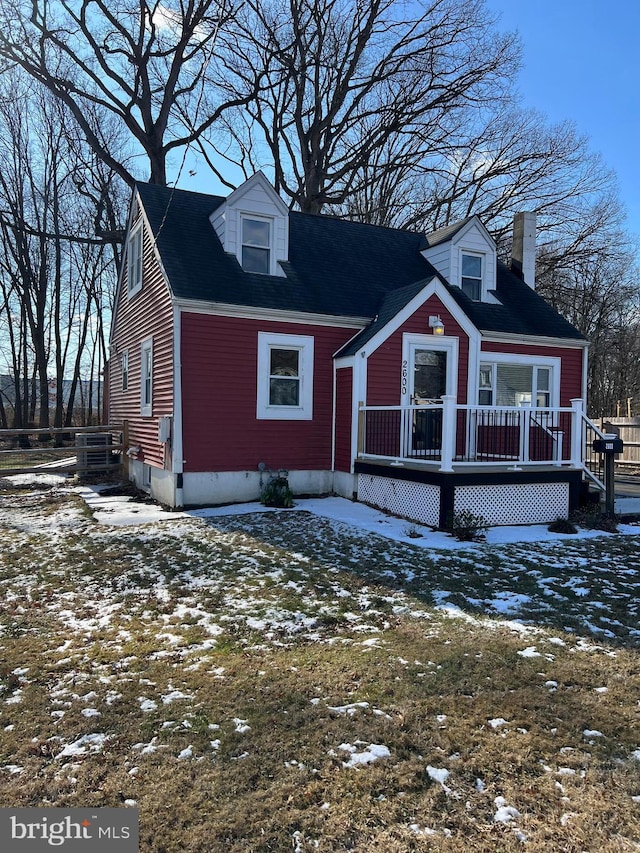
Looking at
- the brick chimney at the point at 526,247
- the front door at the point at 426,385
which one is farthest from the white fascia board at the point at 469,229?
the front door at the point at 426,385

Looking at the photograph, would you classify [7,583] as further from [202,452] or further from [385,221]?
[385,221]

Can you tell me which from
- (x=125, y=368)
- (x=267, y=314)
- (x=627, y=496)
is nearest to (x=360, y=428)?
(x=267, y=314)

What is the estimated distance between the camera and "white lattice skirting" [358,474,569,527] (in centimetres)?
845

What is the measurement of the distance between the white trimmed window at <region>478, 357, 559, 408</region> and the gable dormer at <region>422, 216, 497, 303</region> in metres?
1.81

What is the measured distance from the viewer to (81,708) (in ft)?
10.5

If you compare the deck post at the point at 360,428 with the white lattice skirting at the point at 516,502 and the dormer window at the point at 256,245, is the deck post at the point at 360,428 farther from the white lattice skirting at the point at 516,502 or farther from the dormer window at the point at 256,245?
the dormer window at the point at 256,245

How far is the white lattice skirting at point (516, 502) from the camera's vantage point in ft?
27.8

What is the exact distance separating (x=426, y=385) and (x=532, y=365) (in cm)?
323

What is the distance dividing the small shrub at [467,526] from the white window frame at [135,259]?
8816 mm

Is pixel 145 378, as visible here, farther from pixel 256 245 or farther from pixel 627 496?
pixel 627 496

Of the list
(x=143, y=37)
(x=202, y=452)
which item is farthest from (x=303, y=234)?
(x=143, y=37)

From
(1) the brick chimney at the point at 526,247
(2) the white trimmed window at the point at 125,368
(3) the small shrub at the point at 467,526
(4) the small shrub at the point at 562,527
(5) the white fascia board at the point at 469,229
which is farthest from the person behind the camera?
(1) the brick chimney at the point at 526,247

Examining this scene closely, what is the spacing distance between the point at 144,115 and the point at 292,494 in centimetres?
1780

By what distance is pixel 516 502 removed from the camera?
883cm
